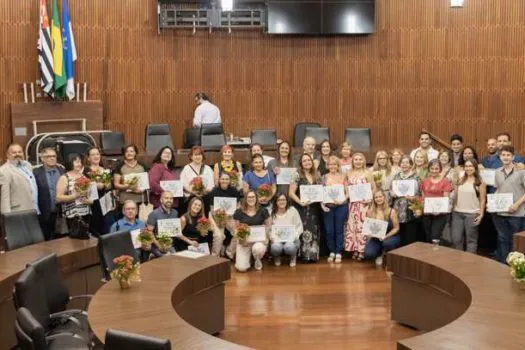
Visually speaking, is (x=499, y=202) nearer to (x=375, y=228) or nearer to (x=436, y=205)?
(x=436, y=205)

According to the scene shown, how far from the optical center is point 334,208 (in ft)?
32.6

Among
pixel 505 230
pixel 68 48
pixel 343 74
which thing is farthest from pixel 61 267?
pixel 343 74

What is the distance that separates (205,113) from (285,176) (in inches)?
146

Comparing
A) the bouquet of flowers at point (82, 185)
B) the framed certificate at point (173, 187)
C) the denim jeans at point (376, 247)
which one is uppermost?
the bouquet of flowers at point (82, 185)

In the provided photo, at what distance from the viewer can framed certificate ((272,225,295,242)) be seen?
9500 millimetres

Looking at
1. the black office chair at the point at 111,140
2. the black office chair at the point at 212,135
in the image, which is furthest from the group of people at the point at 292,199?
the black office chair at the point at 111,140

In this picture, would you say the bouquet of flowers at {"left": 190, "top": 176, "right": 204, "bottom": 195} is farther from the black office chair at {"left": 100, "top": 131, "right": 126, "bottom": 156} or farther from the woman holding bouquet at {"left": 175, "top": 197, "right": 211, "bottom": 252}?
the black office chair at {"left": 100, "top": 131, "right": 126, "bottom": 156}

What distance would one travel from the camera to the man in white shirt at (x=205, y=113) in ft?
43.7

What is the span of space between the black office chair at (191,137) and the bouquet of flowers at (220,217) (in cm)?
336

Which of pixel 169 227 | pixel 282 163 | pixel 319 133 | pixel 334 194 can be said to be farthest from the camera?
pixel 319 133

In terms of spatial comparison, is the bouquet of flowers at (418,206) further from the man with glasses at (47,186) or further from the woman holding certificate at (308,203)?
the man with glasses at (47,186)

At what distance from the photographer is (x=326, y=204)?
390 inches

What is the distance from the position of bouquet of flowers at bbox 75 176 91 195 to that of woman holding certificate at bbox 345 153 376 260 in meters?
3.28

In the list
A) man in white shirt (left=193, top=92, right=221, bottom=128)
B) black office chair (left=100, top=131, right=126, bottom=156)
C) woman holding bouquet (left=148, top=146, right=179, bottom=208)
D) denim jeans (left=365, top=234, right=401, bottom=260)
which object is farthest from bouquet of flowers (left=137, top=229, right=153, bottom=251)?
man in white shirt (left=193, top=92, right=221, bottom=128)
